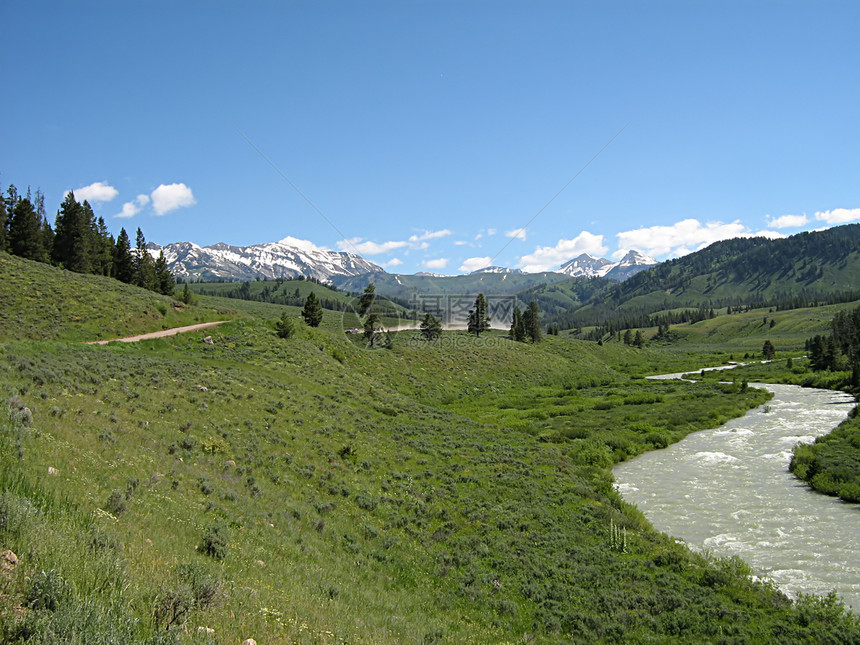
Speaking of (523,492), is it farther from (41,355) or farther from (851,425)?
(851,425)

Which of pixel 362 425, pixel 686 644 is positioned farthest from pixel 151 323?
pixel 686 644

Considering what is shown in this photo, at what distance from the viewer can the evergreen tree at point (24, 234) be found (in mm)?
68688

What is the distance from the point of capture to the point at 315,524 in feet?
54.0

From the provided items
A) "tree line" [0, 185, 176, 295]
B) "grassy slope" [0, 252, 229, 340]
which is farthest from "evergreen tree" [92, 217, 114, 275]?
"grassy slope" [0, 252, 229, 340]

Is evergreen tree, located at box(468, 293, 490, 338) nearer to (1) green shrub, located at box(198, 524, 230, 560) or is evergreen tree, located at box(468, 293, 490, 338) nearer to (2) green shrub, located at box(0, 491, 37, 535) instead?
(1) green shrub, located at box(198, 524, 230, 560)

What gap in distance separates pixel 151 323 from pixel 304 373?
20.9 metres

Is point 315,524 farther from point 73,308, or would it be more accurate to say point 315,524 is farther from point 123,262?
point 123,262

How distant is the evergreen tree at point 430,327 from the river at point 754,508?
53041 mm

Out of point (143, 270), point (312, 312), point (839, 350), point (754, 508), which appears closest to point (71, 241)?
point (143, 270)

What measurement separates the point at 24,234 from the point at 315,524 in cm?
8039

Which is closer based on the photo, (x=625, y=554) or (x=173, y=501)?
(x=173, y=501)

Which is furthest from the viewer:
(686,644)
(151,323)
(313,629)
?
(151,323)

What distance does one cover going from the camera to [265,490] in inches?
699

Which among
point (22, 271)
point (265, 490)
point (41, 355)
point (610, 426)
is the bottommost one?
point (610, 426)
